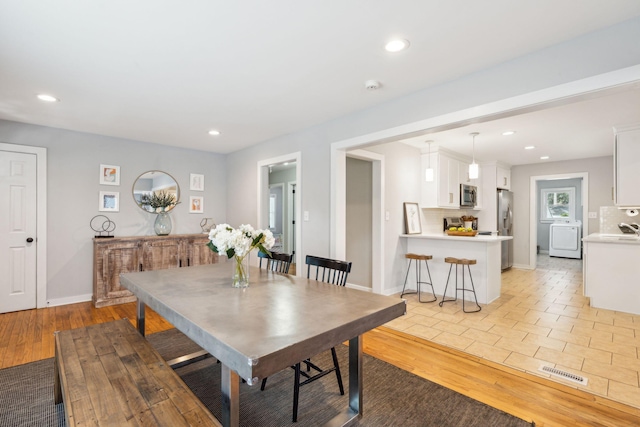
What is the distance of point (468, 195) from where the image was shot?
605 centimetres

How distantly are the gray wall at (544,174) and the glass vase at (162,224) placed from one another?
7.37m

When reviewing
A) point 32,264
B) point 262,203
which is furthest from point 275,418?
point 32,264

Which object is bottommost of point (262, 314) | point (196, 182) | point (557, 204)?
point (262, 314)

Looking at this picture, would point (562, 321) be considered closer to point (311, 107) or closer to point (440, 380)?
point (440, 380)

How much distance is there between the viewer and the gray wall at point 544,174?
20.1 feet

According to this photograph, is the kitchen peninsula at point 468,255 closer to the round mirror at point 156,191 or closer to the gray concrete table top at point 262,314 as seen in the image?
the gray concrete table top at point 262,314

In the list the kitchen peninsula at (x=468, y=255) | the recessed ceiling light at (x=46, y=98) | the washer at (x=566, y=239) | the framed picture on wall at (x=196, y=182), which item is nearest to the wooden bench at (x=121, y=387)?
the recessed ceiling light at (x=46, y=98)

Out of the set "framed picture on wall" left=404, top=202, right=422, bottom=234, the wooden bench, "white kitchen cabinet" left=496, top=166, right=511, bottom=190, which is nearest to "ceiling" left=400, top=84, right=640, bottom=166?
"white kitchen cabinet" left=496, top=166, right=511, bottom=190

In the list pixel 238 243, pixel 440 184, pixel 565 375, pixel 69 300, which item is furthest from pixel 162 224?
pixel 565 375

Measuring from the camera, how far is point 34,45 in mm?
2094

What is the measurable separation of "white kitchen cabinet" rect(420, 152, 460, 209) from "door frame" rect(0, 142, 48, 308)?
5.57 m

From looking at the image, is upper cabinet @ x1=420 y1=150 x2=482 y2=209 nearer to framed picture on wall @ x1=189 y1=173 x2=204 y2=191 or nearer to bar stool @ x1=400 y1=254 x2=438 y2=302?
bar stool @ x1=400 y1=254 x2=438 y2=302

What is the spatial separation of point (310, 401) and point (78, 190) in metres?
4.31

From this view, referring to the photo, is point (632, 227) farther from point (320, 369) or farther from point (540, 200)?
point (320, 369)
